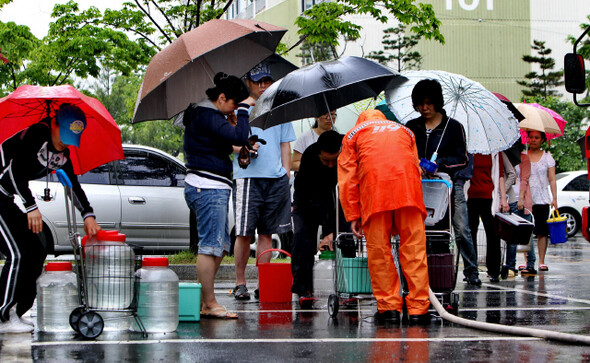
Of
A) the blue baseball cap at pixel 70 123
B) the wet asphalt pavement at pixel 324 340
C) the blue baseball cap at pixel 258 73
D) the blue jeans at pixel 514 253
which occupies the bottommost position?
the wet asphalt pavement at pixel 324 340

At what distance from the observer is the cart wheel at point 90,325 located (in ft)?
19.5

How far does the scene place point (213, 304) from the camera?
7.09 metres

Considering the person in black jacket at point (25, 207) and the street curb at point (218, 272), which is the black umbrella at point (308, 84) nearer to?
the person in black jacket at point (25, 207)

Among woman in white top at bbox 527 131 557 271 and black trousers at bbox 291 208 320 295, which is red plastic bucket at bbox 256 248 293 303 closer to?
black trousers at bbox 291 208 320 295

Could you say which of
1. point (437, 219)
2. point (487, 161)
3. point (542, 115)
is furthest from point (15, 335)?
point (542, 115)

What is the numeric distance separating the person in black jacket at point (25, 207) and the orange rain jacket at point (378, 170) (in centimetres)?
200

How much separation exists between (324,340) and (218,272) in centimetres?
553

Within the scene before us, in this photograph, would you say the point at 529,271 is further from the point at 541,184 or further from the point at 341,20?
the point at 341,20

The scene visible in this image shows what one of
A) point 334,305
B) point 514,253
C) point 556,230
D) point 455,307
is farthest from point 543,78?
point 334,305

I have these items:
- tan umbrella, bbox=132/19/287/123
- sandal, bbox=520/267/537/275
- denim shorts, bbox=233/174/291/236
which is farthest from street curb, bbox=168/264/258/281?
sandal, bbox=520/267/537/275

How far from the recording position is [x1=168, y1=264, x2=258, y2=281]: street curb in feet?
37.0

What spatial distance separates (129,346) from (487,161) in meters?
5.81

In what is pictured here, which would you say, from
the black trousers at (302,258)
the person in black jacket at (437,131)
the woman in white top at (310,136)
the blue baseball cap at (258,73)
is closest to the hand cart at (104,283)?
the black trousers at (302,258)

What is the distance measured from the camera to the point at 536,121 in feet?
37.3
